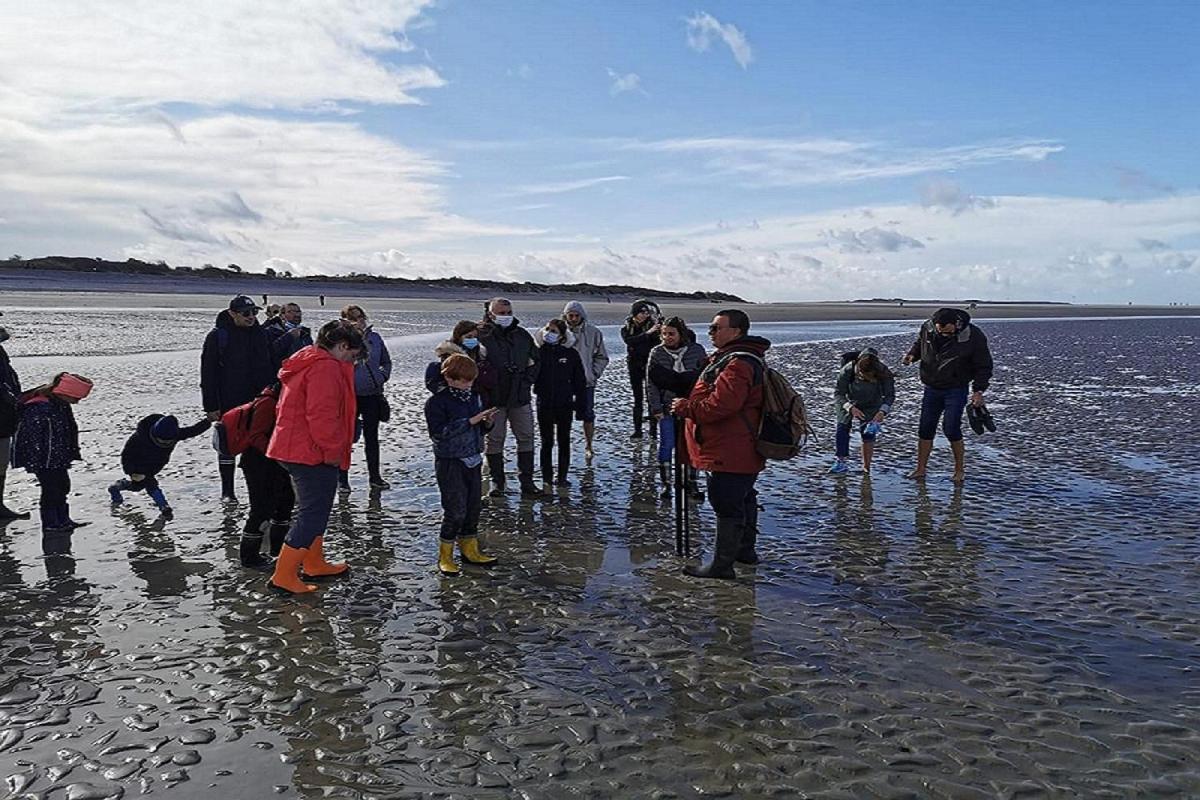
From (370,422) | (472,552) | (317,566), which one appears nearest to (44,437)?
(370,422)

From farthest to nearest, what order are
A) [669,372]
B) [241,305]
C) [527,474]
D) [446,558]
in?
[527,474] < [241,305] < [669,372] < [446,558]

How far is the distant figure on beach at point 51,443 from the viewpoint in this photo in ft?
26.5

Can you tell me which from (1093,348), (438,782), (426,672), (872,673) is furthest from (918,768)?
(1093,348)

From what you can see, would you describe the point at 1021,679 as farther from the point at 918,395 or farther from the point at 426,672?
the point at 918,395

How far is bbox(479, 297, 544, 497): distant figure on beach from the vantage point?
9531mm

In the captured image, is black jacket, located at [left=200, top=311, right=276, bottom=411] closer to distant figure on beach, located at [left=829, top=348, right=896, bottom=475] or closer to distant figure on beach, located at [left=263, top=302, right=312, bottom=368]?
distant figure on beach, located at [left=263, top=302, right=312, bottom=368]

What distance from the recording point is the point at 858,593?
6613 mm

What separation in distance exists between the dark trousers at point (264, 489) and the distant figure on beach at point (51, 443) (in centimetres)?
205

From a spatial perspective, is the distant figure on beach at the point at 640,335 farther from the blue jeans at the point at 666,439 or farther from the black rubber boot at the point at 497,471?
the black rubber boot at the point at 497,471

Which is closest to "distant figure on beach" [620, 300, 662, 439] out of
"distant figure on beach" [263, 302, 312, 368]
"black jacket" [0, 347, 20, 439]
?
"distant figure on beach" [263, 302, 312, 368]

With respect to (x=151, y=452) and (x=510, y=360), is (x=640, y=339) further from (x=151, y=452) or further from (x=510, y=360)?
(x=151, y=452)

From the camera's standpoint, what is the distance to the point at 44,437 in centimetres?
822

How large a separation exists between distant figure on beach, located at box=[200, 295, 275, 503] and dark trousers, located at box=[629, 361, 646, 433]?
17.7ft

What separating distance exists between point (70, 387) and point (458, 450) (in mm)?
3965
